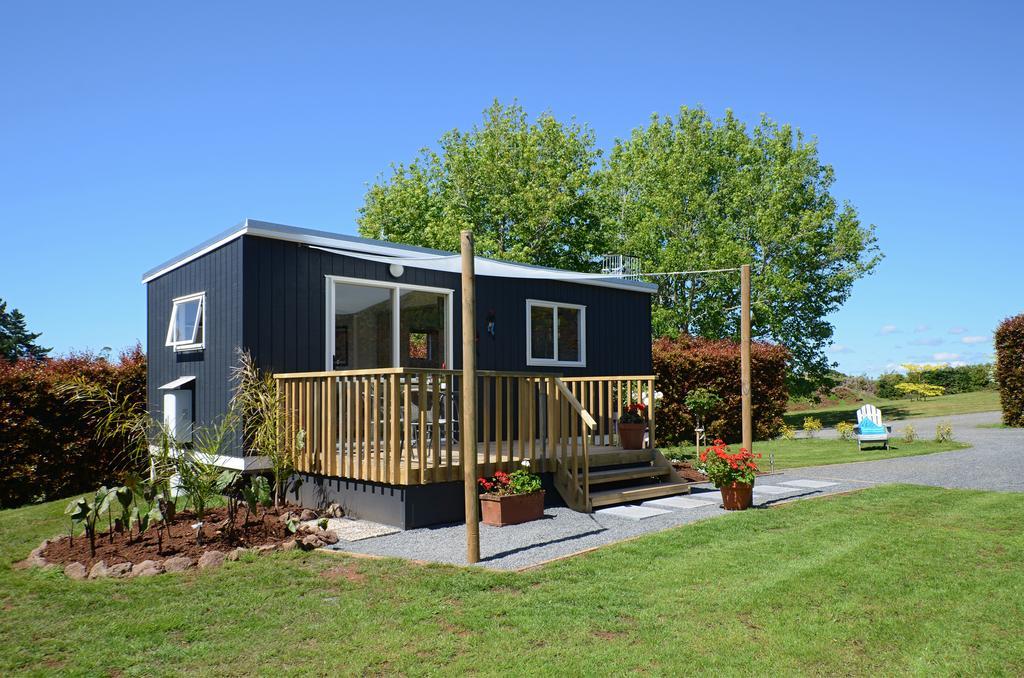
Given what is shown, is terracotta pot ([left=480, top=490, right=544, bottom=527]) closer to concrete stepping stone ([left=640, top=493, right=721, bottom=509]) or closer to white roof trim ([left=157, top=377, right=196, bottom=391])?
concrete stepping stone ([left=640, top=493, right=721, bottom=509])

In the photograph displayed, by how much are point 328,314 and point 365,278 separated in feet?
2.17

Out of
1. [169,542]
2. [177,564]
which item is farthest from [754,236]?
[177,564]

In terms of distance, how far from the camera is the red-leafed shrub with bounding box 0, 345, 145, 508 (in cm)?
987

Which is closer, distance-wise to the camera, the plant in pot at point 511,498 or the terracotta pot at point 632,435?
the plant in pot at point 511,498

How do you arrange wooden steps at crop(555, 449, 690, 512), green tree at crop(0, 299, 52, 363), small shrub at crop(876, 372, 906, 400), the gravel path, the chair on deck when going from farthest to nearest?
small shrub at crop(876, 372, 906, 400) → green tree at crop(0, 299, 52, 363) → the chair on deck → wooden steps at crop(555, 449, 690, 512) → the gravel path

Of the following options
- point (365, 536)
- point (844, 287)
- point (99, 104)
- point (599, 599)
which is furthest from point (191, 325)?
point (844, 287)

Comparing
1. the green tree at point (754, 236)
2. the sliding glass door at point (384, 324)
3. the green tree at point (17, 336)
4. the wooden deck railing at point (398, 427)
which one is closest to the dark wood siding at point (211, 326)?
the wooden deck railing at point (398, 427)

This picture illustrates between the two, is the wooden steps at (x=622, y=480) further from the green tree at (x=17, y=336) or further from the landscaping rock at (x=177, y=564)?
the green tree at (x=17, y=336)

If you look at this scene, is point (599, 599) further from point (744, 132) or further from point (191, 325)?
point (744, 132)

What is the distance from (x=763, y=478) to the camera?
31.5 feet

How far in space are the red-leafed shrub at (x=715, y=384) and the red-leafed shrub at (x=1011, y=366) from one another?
4.84 metres

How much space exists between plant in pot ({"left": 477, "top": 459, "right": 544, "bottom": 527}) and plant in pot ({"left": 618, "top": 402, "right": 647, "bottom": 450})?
2.18m

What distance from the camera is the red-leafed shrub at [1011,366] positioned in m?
15.8

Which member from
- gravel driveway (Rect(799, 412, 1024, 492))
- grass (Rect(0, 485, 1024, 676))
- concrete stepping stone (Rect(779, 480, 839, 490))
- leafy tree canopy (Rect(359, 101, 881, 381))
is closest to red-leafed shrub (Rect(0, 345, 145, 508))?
grass (Rect(0, 485, 1024, 676))
